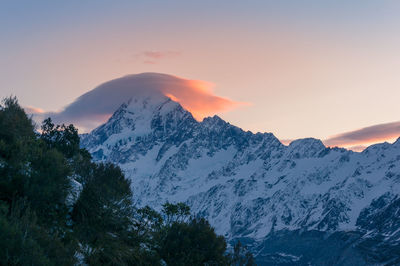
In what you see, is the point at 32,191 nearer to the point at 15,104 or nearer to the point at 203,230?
the point at 15,104

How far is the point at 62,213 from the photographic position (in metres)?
43.5

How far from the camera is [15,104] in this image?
165 feet

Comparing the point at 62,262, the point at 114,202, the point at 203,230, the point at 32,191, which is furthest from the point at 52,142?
the point at 62,262

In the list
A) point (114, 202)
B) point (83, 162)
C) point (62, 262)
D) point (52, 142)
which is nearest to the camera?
point (62, 262)

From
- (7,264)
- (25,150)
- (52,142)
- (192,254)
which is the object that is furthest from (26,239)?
(52,142)

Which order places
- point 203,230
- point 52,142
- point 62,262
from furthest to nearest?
point 52,142
point 203,230
point 62,262

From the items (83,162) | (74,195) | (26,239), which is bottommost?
(26,239)

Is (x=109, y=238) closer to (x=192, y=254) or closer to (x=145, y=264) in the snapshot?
(x=145, y=264)

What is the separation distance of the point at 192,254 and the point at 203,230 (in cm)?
448

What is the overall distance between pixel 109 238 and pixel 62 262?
9880 millimetres

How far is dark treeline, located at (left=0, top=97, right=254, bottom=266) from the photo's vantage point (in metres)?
34.8

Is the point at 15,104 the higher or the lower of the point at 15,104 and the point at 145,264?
the higher

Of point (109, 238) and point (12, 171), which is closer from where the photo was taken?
point (12, 171)

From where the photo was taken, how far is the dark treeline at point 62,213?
3484cm
